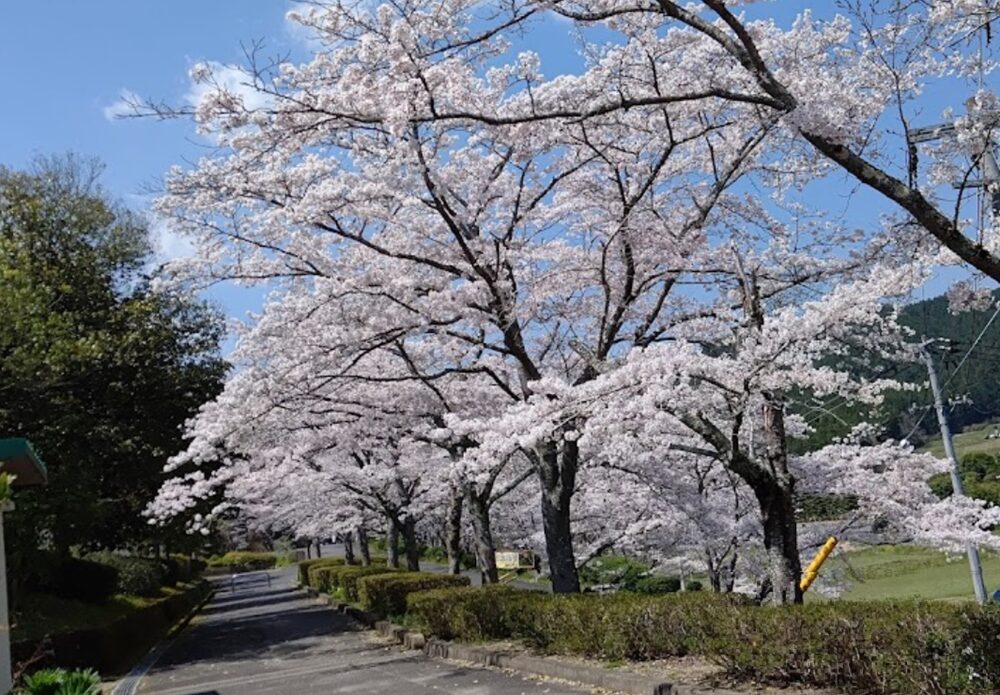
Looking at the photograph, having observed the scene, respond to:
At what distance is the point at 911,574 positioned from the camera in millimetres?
34250

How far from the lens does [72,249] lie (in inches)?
838

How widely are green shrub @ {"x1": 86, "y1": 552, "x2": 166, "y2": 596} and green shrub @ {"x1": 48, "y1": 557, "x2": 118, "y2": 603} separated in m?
3.21

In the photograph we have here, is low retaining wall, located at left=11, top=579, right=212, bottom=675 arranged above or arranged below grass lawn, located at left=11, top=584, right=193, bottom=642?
below

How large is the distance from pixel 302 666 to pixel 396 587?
423cm

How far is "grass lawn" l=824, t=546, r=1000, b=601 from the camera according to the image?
24094 millimetres

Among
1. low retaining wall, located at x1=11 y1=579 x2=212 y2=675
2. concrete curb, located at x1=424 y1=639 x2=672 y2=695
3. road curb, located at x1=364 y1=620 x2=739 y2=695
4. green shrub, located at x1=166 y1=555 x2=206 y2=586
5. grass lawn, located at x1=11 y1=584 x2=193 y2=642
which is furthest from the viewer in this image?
green shrub, located at x1=166 y1=555 x2=206 y2=586

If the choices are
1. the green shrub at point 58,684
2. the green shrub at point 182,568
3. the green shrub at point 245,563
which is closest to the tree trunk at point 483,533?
the green shrub at point 58,684

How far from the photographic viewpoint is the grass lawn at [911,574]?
949 inches

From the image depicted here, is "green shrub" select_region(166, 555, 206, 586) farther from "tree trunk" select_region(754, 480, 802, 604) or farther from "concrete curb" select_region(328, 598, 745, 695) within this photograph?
"tree trunk" select_region(754, 480, 802, 604)

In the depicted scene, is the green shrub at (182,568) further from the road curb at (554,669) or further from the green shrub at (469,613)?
the road curb at (554,669)

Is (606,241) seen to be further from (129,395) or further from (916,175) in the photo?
(129,395)

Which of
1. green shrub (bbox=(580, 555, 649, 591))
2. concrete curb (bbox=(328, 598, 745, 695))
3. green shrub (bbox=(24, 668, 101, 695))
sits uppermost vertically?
green shrub (bbox=(24, 668, 101, 695))

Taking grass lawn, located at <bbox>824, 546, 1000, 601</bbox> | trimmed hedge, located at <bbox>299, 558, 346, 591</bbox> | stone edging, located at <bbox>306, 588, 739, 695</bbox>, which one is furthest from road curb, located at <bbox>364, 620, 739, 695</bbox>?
trimmed hedge, located at <bbox>299, 558, 346, 591</bbox>

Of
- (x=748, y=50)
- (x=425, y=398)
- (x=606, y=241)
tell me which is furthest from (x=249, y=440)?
(x=748, y=50)
